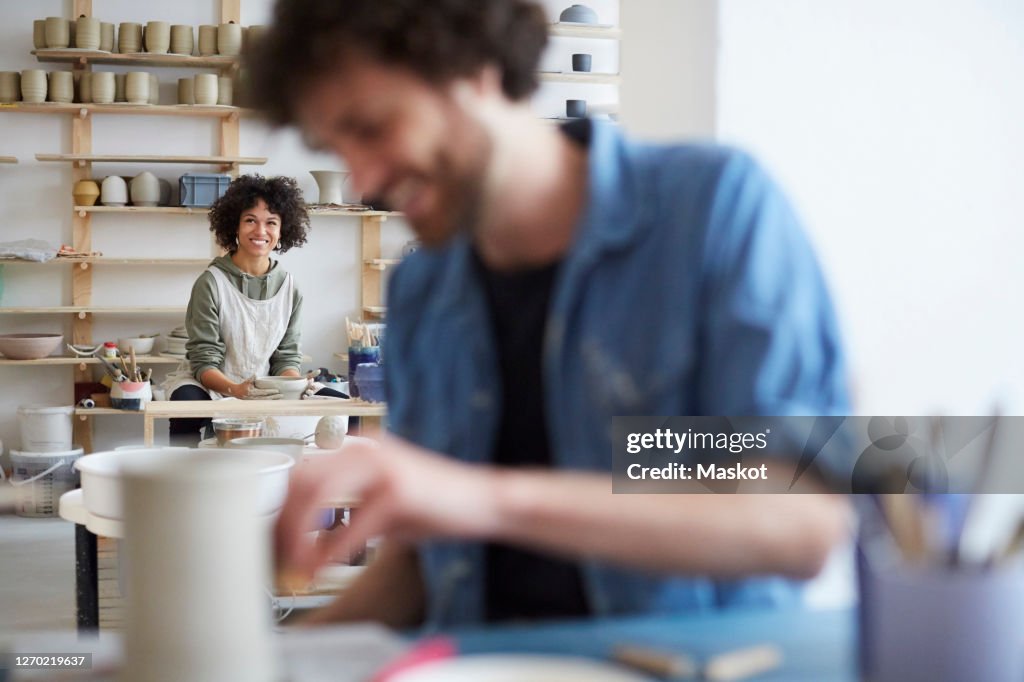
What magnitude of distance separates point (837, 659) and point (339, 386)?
3.45 meters

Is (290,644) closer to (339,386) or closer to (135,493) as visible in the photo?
(135,493)

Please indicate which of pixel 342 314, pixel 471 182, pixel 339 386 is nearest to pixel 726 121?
pixel 471 182

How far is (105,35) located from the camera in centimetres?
544

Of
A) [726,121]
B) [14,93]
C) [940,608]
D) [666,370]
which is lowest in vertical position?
[940,608]

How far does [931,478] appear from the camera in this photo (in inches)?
27.2

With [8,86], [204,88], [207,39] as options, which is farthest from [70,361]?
[207,39]

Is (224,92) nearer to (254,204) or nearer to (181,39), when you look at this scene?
(181,39)

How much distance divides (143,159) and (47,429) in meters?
1.45

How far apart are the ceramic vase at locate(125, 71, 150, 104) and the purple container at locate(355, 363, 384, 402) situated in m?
2.81

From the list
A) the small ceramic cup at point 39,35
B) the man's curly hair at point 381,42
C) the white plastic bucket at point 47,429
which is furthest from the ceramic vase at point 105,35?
the man's curly hair at point 381,42

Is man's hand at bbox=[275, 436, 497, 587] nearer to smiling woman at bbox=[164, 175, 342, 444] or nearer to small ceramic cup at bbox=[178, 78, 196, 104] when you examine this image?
smiling woman at bbox=[164, 175, 342, 444]

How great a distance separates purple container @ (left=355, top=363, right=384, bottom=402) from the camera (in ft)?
11.1

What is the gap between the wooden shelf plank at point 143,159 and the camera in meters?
5.48

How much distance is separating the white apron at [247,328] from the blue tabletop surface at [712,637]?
12.3ft
